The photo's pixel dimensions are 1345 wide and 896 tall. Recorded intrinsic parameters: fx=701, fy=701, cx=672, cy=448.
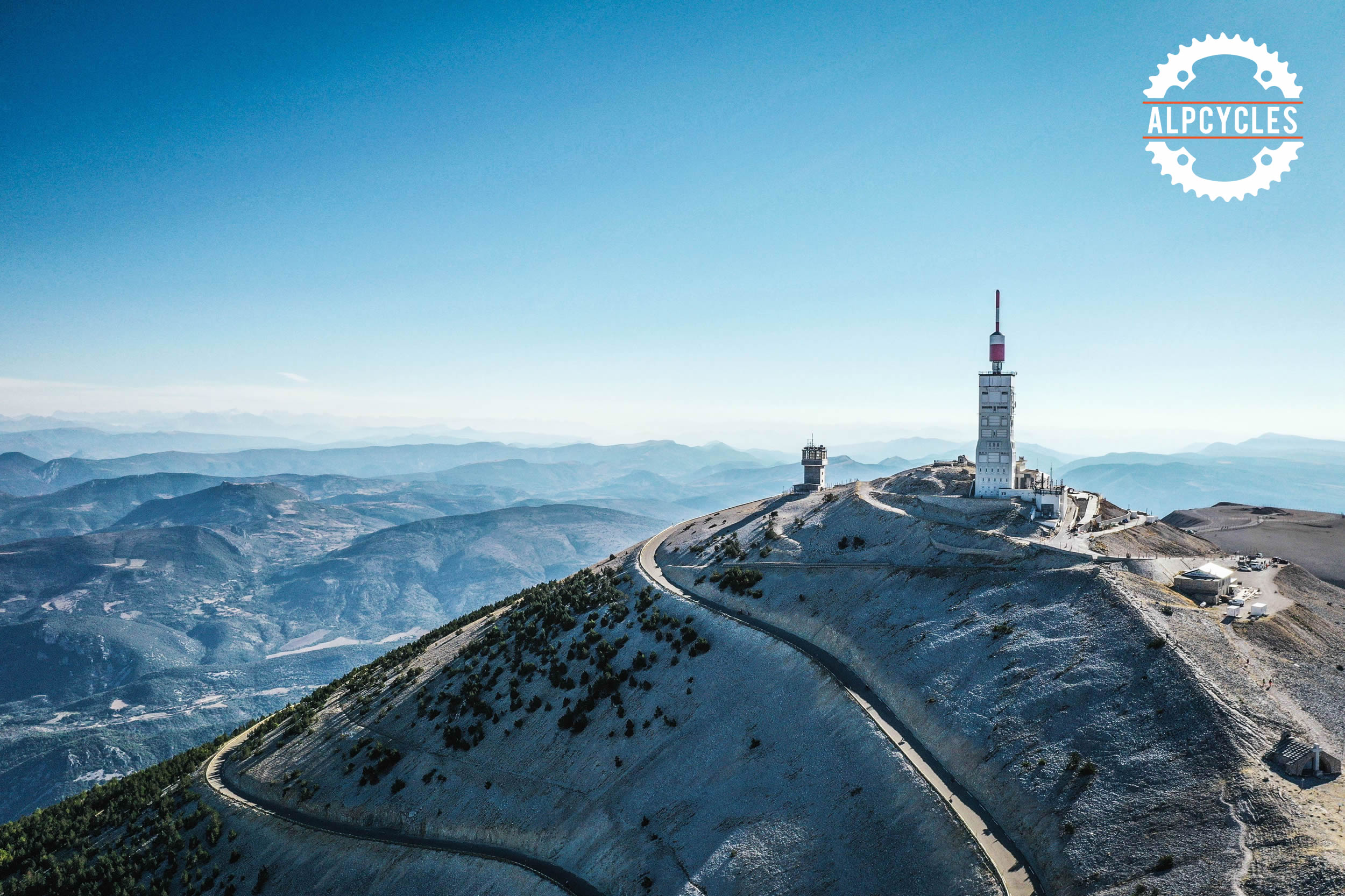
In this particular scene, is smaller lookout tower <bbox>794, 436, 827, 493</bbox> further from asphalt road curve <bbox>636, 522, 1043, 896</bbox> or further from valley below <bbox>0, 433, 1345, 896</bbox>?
asphalt road curve <bbox>636, 522, 1043, 896</bbox>

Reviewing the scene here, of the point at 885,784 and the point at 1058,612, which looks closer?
the point at 885,784

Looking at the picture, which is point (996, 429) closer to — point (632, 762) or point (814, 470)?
point (814, 470)

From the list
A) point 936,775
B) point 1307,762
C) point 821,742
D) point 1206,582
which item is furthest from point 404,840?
point 1206,582

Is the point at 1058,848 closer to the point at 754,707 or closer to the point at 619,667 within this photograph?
the point at 754,707

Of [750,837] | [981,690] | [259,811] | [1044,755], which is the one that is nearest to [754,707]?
[750,837]

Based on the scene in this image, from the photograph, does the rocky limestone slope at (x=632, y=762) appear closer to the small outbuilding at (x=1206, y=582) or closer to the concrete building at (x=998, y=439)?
the small outbuilding at (x=1206, y=582)

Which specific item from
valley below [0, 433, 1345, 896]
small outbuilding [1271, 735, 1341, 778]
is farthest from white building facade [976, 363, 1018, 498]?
small outbuilding [1271, 735, 1341, 778]

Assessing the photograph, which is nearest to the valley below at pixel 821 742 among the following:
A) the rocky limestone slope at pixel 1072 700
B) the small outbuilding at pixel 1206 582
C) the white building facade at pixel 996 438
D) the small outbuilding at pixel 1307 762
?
the rocky limestone slope at pixel 1072 700
